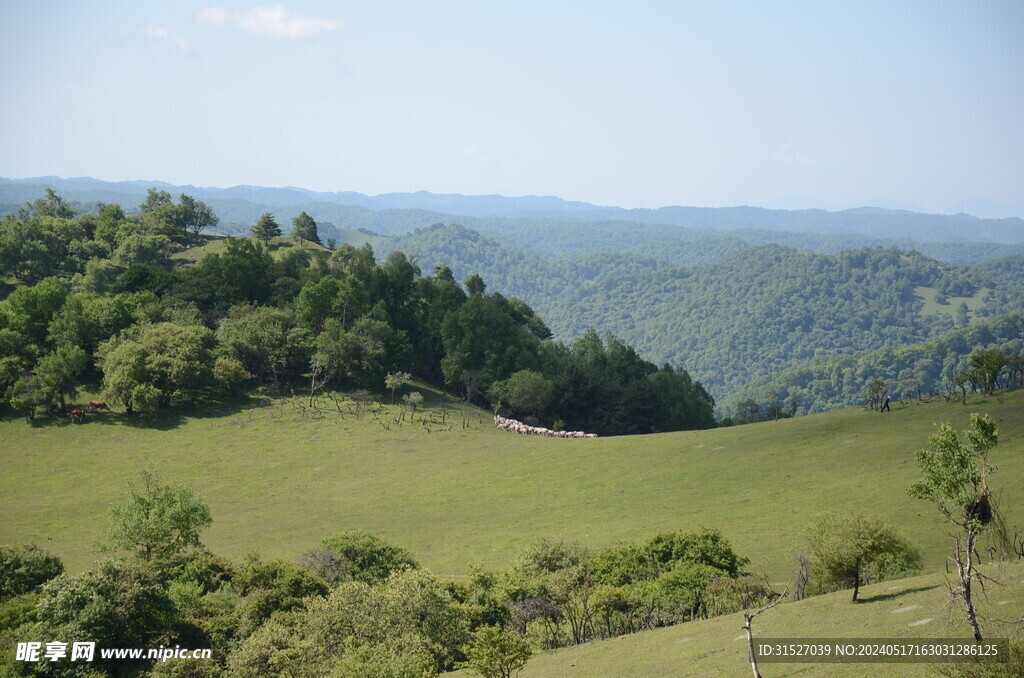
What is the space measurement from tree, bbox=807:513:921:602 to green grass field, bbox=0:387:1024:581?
5916 millimetres

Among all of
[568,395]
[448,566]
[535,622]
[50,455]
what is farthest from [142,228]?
[535,622]

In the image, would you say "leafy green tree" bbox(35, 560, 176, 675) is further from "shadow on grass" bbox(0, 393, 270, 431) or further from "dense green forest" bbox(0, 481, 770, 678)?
"shadow on grass" bbox(0, 393, 270, 431)

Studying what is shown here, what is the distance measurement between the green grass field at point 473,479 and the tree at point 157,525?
5.27 meters

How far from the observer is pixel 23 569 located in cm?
4303

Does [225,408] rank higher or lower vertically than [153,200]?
lower

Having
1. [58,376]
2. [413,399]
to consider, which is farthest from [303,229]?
[58,376]

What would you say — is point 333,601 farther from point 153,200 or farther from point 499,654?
point 153,200

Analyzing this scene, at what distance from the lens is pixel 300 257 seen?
135500 millimetres

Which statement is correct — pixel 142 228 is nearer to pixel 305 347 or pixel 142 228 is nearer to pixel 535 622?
pixel 305 347

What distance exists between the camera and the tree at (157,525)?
47562 mm

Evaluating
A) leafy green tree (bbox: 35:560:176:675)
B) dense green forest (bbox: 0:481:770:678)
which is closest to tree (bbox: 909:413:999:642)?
dense green forest (bbox: 0:481:770:678)

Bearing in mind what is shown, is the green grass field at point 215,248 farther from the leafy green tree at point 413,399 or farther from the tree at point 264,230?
the leafy green tree at point 413,399

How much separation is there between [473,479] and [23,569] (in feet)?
125

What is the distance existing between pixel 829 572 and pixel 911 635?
395 inches
